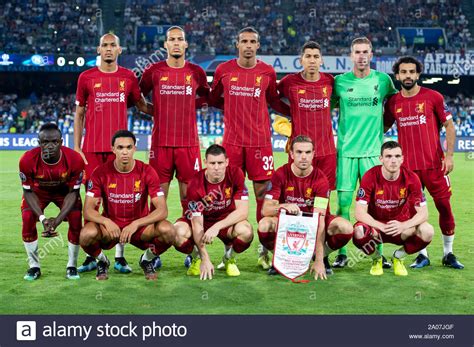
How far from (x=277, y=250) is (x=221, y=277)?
580mm

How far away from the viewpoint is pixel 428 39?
32719 mm

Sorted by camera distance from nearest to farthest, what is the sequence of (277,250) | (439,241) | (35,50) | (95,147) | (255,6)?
(277,250) < (95,147) < (439,241) < (35,50) < (255,6)

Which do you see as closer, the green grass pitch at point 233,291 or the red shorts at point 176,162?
the green grass pitch at point 233,291

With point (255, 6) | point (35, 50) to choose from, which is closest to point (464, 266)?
point (35, 50)

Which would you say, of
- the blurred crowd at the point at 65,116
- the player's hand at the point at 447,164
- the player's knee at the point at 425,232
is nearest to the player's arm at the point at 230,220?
the player's knee at the point at 425,232

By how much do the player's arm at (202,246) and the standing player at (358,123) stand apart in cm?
131

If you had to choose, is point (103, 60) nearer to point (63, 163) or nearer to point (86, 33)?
point (63, 163)

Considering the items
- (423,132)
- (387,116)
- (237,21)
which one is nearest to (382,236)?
(423,132)

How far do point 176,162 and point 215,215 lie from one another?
0.73 meters

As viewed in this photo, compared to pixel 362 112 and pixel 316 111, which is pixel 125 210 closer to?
pixel 316 111

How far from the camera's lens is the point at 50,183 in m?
6.00

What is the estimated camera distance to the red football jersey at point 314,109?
21.3ft

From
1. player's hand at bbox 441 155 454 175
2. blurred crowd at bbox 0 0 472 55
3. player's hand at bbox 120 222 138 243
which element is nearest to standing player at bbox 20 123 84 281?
player's hand at bbox 120 222 138 243

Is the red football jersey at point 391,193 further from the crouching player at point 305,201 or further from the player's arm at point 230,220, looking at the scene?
the player's arm at point 230,220
